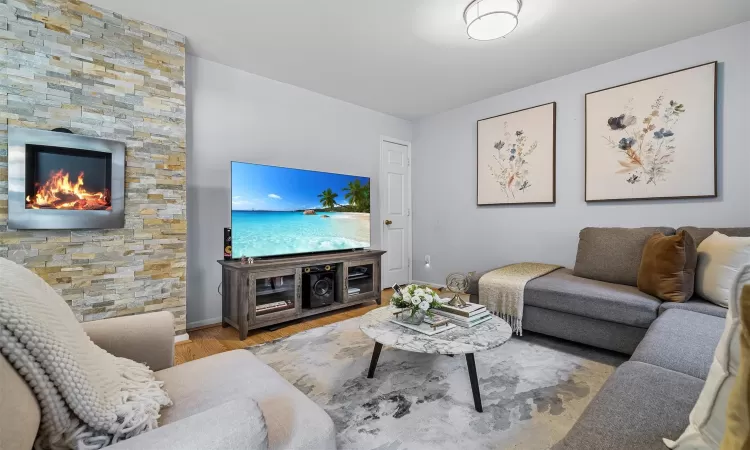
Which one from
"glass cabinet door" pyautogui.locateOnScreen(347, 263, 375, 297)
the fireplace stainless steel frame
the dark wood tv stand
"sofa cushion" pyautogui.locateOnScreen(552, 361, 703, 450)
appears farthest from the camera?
"glass cabinet door" pyautogui.locateOnScreen(347, 263, 375, 297)

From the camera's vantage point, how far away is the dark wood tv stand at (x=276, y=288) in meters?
2.59

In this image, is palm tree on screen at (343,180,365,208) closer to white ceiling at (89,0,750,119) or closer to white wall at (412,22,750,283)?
white ceiling at (89,0,750,119)

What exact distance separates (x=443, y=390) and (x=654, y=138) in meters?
2.80

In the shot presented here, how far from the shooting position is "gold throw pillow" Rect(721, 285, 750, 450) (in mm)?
433

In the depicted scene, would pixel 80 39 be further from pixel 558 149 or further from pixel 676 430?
pixel 558 149

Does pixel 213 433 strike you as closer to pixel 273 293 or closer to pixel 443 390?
pixel 443 390

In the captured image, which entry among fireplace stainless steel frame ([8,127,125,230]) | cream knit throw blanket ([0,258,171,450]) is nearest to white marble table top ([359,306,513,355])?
cream knit throw blanket ([0,258,171,450])

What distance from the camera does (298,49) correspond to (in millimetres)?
2729

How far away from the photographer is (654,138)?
2746 mm

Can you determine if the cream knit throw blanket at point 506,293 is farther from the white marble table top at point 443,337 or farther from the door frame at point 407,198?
the door frame at point 407,198

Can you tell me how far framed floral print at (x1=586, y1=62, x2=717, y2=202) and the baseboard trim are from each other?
3741mm

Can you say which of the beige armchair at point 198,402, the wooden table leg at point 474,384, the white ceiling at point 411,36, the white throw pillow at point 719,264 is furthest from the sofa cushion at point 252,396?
the white throw pillow at point 719,264

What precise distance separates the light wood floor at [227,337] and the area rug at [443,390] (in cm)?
20

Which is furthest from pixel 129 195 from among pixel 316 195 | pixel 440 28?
pixel 440 28
